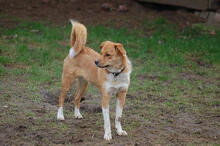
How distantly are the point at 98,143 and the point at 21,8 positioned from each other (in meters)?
8.12

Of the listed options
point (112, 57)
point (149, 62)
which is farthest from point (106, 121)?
point (149, 62)

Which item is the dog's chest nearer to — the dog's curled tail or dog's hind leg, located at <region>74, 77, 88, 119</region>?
the dog's curled tail

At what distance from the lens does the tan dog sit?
5293 mm

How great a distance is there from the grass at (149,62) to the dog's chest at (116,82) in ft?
2.49

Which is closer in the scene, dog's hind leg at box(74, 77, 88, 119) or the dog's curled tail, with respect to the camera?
the dog's curled tail

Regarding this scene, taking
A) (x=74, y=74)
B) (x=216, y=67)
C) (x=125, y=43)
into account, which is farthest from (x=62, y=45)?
(x=74, y=74)

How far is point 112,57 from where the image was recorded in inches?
208

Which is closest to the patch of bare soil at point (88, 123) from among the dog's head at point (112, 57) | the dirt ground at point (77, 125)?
the dirt ground at point (77, 125)

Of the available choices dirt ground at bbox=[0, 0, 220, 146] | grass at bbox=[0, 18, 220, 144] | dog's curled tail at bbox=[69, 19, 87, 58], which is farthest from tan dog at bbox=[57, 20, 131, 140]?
grass at bbox=[0, 18, 220, 144]

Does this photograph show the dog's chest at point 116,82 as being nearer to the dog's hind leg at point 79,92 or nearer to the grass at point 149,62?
the grass at point 149,62

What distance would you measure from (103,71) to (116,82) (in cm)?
26

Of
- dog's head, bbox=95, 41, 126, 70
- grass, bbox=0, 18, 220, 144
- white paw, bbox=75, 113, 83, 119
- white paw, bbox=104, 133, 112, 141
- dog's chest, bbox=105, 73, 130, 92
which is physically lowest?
grass, bbox=0, 18, 220, 144

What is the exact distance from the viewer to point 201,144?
207 inches

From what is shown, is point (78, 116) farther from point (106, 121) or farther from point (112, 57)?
point (112, 57)
